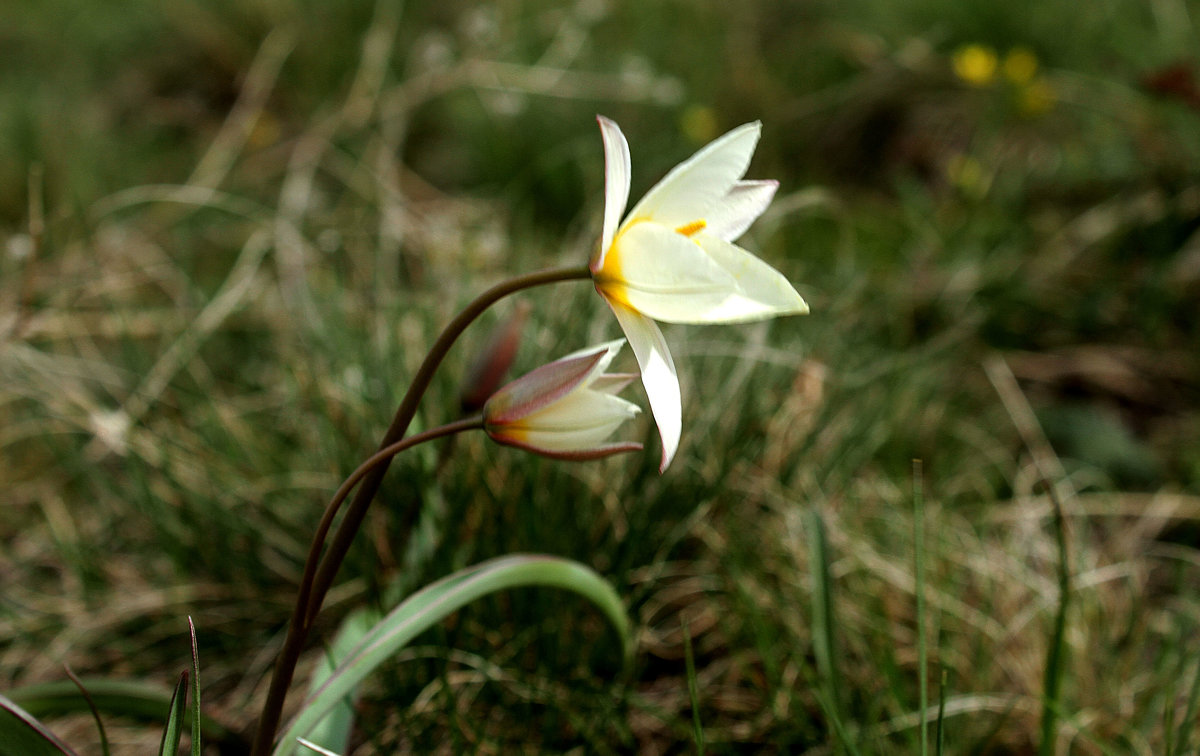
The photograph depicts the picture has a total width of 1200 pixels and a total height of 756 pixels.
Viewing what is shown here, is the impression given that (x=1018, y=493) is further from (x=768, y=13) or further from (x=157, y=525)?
(x=768, y=13)

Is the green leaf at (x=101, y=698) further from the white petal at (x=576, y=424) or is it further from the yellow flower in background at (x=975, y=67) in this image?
the yellow flower in background at (x=975, y=67)

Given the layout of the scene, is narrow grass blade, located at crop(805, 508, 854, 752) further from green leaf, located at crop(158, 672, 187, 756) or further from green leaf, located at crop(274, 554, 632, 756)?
green leaf, located at crop(158, 672, 187, 756)

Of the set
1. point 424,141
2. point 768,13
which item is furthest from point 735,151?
point 768,13

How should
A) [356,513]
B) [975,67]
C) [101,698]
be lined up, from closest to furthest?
[356,513]
[101,698]
[975,67]

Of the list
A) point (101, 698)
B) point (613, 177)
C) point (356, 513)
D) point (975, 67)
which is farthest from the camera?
point (975, 67)

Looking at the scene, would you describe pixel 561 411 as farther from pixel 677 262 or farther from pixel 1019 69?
pixel 1019 69

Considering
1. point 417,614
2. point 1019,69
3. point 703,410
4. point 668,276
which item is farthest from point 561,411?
point 1019,69
